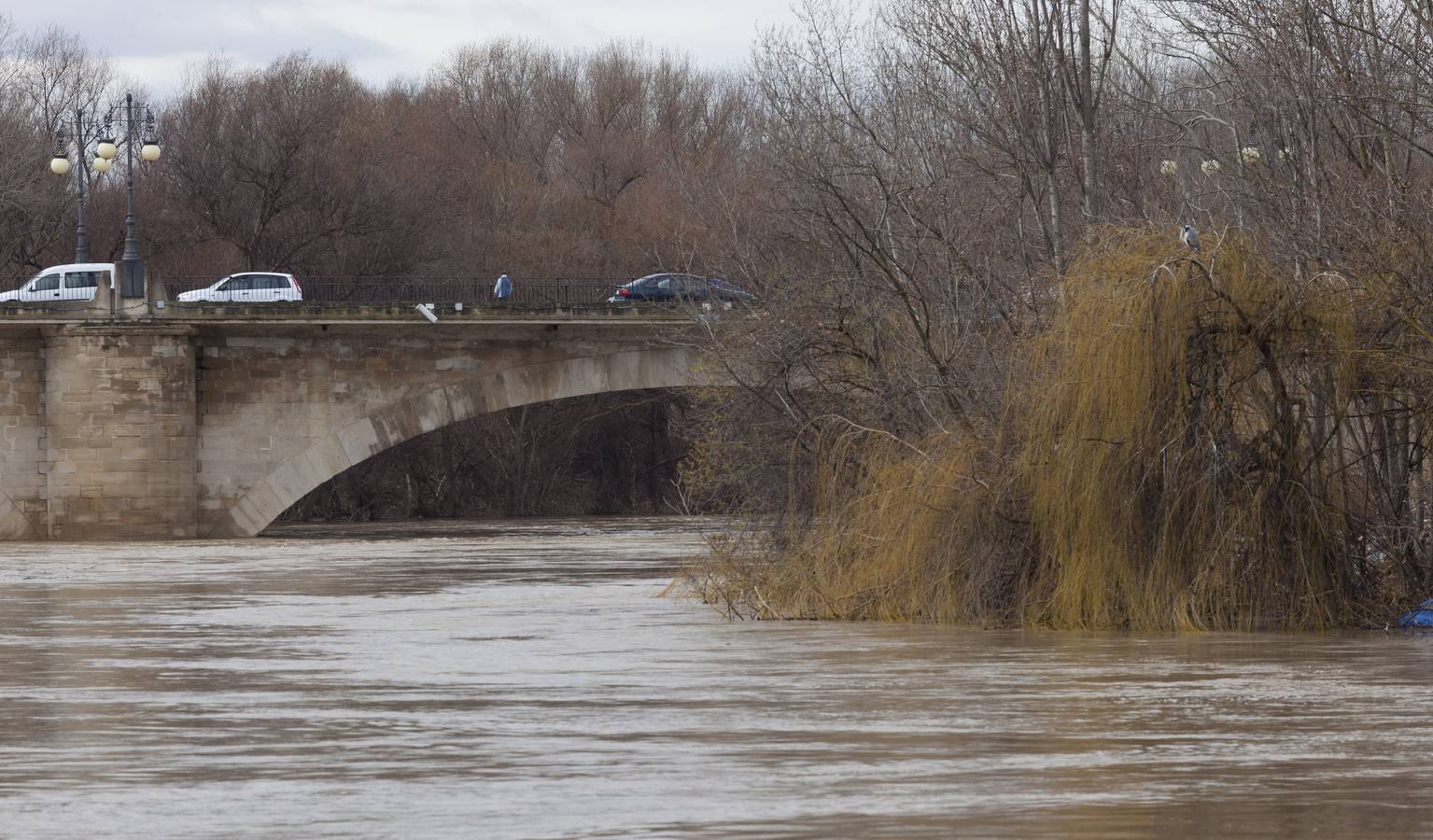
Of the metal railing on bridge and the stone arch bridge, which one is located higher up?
the metal railing on bridge

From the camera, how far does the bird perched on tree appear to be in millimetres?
19062

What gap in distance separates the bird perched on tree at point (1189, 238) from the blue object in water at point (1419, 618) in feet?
11.9

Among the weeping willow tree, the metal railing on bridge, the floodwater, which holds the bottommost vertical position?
the floodwater

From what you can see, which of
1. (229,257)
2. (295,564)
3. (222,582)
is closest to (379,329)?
(295,564)

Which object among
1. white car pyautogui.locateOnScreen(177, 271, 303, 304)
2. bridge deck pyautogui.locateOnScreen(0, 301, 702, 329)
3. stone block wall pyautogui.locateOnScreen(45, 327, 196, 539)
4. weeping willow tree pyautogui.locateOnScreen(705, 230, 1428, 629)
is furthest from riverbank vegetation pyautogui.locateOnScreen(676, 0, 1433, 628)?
white car pyautogui.locateOnScreen(177, 271, 303, 304)

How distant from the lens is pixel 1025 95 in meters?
25.4

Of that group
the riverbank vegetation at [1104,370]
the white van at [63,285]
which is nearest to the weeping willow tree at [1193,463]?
the riverbank vegetation at [1104,370]

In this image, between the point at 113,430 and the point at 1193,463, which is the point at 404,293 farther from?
the point at 1193,463

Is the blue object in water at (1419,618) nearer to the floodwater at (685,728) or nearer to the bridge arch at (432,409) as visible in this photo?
the floodwater at (685,728)

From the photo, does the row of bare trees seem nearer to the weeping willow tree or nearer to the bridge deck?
the bridge deck

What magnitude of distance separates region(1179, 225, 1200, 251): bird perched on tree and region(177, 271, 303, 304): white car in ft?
101

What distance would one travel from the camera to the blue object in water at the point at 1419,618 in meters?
19.8

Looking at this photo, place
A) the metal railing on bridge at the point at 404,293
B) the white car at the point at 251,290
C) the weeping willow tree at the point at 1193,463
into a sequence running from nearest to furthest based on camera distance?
the weeping willow tree at the point at 1193,463
the metal railing on bridge at the point at 404,293
the white car at the point at 251,290

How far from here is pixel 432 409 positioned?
1847 inches
